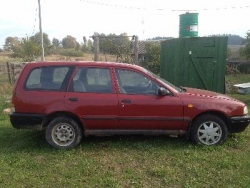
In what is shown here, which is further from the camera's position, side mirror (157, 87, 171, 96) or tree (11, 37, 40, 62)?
tree (11, 37, 40, 62)

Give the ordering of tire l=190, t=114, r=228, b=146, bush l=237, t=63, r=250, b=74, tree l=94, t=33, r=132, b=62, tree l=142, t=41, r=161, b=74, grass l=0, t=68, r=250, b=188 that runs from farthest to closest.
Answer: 1. bush l=237, t=63, r=250, b=74
2. tree l=142, t=41, r=161, b=74
3. tree l=94, t=33, r=132, b=62
4. tire l=190, t=114, r=228, b=146
5. grass l=0, t=68, r=250, b=188

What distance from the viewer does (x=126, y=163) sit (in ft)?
14.6

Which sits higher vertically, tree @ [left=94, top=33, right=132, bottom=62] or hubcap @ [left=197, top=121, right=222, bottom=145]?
tree @ [left=94, top=33, right=132, bottom=62]

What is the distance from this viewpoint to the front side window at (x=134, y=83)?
500 centimetres

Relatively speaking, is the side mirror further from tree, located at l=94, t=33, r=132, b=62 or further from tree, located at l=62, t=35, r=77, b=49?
tree, located at l=62, t=35, r=77, b=49

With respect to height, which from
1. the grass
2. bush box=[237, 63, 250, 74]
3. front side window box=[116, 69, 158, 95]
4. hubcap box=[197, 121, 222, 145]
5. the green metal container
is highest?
the green metal container

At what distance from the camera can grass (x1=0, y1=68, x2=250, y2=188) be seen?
3.85 meters

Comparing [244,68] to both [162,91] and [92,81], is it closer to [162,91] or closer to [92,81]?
[162,91]

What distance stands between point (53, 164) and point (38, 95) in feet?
4.06

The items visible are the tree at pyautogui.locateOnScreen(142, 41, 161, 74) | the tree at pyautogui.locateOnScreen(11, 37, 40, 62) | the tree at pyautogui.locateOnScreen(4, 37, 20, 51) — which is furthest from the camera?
the tree at pyautogui.locateOnScreen(4, 37, 20, 51)

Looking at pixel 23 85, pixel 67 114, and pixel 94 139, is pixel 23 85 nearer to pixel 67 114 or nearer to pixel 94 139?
pixel 67 114

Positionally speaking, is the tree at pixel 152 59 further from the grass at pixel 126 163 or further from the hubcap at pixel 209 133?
the hubcap at pixel 209 133

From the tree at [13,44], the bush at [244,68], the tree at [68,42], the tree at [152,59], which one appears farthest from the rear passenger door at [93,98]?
the tree at [68,42]

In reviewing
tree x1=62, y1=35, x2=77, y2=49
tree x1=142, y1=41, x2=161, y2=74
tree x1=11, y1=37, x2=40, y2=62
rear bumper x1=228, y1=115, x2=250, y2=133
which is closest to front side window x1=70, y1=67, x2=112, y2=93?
rear bumper x1=228, y1=115, x2=250, y2=133
